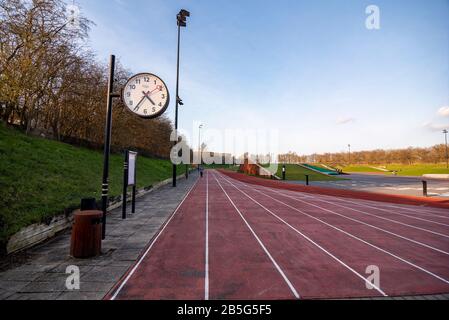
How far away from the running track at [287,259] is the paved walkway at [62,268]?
11.5 inches

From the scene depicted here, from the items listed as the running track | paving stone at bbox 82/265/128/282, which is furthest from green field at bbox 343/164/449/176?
paving stone at bbox 82/265/128/282

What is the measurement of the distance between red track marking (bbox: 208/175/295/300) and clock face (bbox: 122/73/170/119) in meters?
3.78

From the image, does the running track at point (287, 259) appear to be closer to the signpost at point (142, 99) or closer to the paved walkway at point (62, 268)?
the paved walkway at point (62, 268)

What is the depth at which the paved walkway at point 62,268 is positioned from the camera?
3.19 m

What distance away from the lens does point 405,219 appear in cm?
841

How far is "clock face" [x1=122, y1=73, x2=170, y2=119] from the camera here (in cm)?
539

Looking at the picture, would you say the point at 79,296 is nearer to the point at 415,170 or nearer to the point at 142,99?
the point at 142,99

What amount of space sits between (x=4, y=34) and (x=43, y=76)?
2.44m

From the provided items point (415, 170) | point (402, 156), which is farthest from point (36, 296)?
point (402, 156)

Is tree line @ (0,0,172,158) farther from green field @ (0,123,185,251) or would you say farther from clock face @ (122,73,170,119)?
clock face @ (122,73,170,119)

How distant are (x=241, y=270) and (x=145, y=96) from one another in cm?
468
